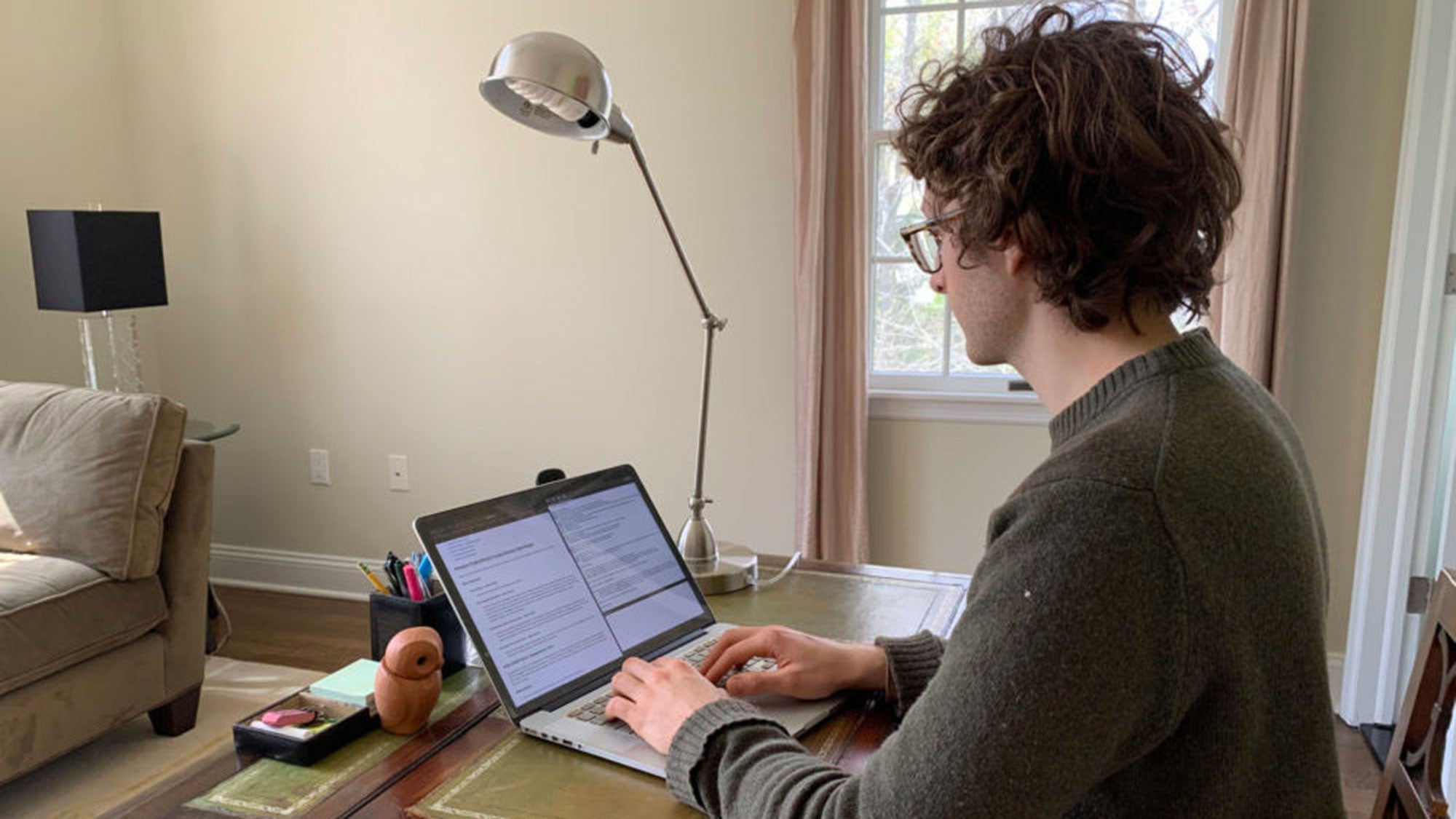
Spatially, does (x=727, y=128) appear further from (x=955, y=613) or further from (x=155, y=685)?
(x=155, y=685)

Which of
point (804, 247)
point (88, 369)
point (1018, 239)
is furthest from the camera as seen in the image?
point (88, 369)

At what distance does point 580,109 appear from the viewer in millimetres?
1232

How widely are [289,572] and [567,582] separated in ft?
9.03

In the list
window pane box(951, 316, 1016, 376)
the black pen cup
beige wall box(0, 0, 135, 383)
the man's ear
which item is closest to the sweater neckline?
the man's ear

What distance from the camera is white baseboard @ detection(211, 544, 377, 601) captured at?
340 centimetres

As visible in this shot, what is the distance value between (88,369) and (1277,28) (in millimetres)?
3223

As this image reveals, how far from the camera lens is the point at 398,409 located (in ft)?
10.7

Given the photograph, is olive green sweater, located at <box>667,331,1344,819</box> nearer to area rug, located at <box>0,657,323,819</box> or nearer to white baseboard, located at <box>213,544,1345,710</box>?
area rug, located at <box>0,657,323,819</box>

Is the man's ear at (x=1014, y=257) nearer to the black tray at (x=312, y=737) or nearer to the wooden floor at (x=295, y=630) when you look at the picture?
the black tray at (x=312, y=737)

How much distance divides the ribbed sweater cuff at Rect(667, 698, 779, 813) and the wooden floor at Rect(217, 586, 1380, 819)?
2.18 metres

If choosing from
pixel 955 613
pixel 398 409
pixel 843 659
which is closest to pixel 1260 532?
pixel 843 659

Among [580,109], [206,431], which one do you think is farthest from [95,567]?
[580,109]

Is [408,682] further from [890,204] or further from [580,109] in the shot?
[890,204]

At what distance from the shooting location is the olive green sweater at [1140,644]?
25.1 inches
